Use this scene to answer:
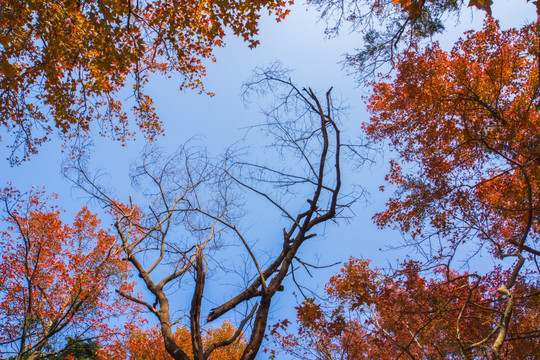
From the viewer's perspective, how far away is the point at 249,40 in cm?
559

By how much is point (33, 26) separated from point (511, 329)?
1243 centimetres

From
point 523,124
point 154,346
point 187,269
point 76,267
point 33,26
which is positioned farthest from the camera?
point 154,346

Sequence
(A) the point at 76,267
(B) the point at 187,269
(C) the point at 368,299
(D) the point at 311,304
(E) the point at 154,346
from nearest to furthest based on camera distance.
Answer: (D) the point at 311,304
(B) the point at 187,269
(C) the point at 368,299
(A) the point at 76,267
(E) the point at 154,346

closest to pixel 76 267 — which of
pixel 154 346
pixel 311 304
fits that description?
pixel 154 346

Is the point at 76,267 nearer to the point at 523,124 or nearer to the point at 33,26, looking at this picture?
the point at 33,26

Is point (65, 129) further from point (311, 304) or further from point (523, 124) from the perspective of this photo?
point (523, 124)

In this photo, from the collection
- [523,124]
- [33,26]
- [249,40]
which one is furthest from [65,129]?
[523,124]

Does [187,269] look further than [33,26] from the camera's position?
Yes

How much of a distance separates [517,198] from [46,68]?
1129 cm

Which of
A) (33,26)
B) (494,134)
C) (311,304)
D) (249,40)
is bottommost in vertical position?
(311,304)

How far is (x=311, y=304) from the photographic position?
531cm

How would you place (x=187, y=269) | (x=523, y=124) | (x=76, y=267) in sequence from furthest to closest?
(x=76, y=267) < (x=523, y=124) < (x=187, y=269)

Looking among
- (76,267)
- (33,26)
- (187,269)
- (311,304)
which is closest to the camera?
(33,26)

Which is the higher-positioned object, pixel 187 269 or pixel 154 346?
pixel 154 346
